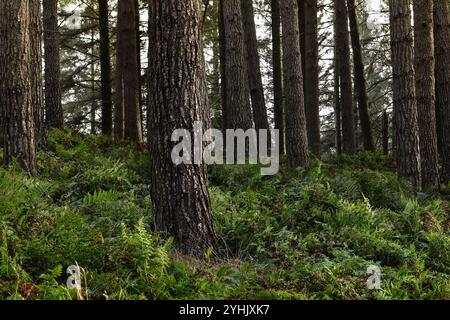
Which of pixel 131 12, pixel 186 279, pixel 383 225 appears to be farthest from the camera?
pixel 131 12

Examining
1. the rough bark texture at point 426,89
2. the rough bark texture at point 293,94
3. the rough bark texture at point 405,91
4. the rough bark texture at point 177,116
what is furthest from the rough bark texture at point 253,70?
the rough bark texture at point 177,116

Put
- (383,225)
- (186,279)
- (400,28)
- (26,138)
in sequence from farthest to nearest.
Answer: (400,28) < (26,138) < (383,225) < (186,279)

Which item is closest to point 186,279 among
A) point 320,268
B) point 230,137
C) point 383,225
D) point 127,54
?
point 320,268

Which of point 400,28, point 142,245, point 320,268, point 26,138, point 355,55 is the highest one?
point 355,55

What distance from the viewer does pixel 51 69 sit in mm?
13859

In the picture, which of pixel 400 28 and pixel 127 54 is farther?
pixel 127 54

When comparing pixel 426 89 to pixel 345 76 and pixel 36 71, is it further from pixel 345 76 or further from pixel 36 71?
pixel 36 71

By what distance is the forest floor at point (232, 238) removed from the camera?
4.90m

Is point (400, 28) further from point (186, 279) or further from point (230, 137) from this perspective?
point (186, 279)

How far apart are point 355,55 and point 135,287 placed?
16.6 meters

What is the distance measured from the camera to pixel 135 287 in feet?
15.7

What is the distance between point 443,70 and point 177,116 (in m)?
10.2

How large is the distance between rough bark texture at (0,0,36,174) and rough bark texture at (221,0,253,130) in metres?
5.73

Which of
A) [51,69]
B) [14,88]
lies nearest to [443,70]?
[51,69]
